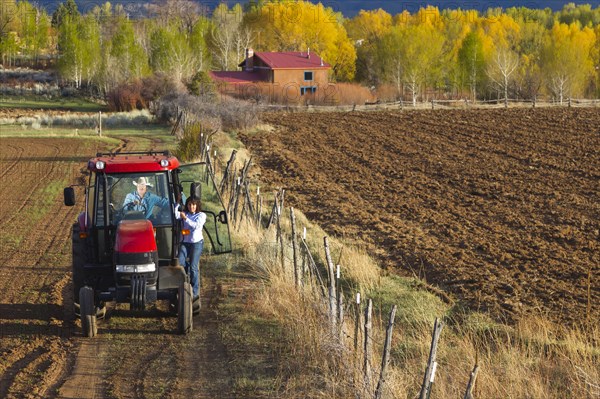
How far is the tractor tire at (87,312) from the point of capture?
10125 millimetres

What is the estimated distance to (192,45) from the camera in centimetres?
8731

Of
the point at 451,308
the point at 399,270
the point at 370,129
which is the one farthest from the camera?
the point at 370,129

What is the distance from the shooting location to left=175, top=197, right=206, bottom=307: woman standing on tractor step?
1088 centimetres

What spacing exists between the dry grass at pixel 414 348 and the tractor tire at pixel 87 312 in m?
2.09

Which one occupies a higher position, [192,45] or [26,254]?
[192,45]

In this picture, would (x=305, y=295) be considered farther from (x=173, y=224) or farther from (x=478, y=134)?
(x=478, y=134)

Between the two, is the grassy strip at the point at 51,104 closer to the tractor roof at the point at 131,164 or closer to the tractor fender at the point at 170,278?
the tractor roof at the point at 131,164

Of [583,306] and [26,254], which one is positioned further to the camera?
[26,254]

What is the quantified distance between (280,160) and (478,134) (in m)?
12.1

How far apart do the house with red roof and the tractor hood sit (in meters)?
58.9

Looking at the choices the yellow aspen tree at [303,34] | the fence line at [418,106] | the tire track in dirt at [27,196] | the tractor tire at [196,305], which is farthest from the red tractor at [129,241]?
the yellow aspen tree at [303,34]

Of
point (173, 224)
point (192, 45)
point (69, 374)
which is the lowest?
point (69, 374)

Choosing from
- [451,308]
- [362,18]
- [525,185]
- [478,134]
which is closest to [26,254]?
[451,308]

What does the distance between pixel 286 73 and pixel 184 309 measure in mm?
60620
